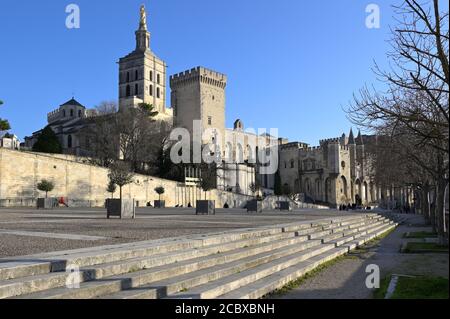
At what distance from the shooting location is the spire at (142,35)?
90.7 meters

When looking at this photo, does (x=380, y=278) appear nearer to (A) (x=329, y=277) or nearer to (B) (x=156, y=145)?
(A) (x=329, y=277)

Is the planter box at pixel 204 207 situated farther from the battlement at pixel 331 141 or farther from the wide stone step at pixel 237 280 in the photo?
the battlement at pixel 331 141

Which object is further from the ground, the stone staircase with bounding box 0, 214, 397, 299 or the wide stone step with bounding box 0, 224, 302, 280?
the wide stone step with bounding box 0, 224, 302, 280

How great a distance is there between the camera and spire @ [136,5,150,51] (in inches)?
3570

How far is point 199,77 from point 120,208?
61.5 m

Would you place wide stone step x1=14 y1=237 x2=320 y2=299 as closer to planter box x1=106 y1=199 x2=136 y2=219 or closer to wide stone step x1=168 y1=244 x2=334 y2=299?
wide stone step x1=168 y1=244 x2=334 y2=299

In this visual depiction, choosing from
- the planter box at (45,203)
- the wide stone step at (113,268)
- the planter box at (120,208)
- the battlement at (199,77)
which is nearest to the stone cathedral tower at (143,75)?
the battlement at (199,77)

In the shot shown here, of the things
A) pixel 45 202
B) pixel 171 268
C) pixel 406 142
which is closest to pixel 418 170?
pixel 406 142

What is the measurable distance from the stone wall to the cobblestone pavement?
31959mm

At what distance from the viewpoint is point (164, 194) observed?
165 ft

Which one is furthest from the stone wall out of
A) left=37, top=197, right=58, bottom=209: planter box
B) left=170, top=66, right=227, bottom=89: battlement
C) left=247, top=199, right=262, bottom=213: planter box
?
left=170, top=66, right=227, bottom=89: battlement

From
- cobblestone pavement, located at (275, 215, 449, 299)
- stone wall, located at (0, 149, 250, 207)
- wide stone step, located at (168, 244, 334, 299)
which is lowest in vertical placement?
→ cobblestone pavement, located at (275, 215, 449, 299)

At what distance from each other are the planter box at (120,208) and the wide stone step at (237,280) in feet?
31.2

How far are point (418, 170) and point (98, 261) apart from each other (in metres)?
18.9
